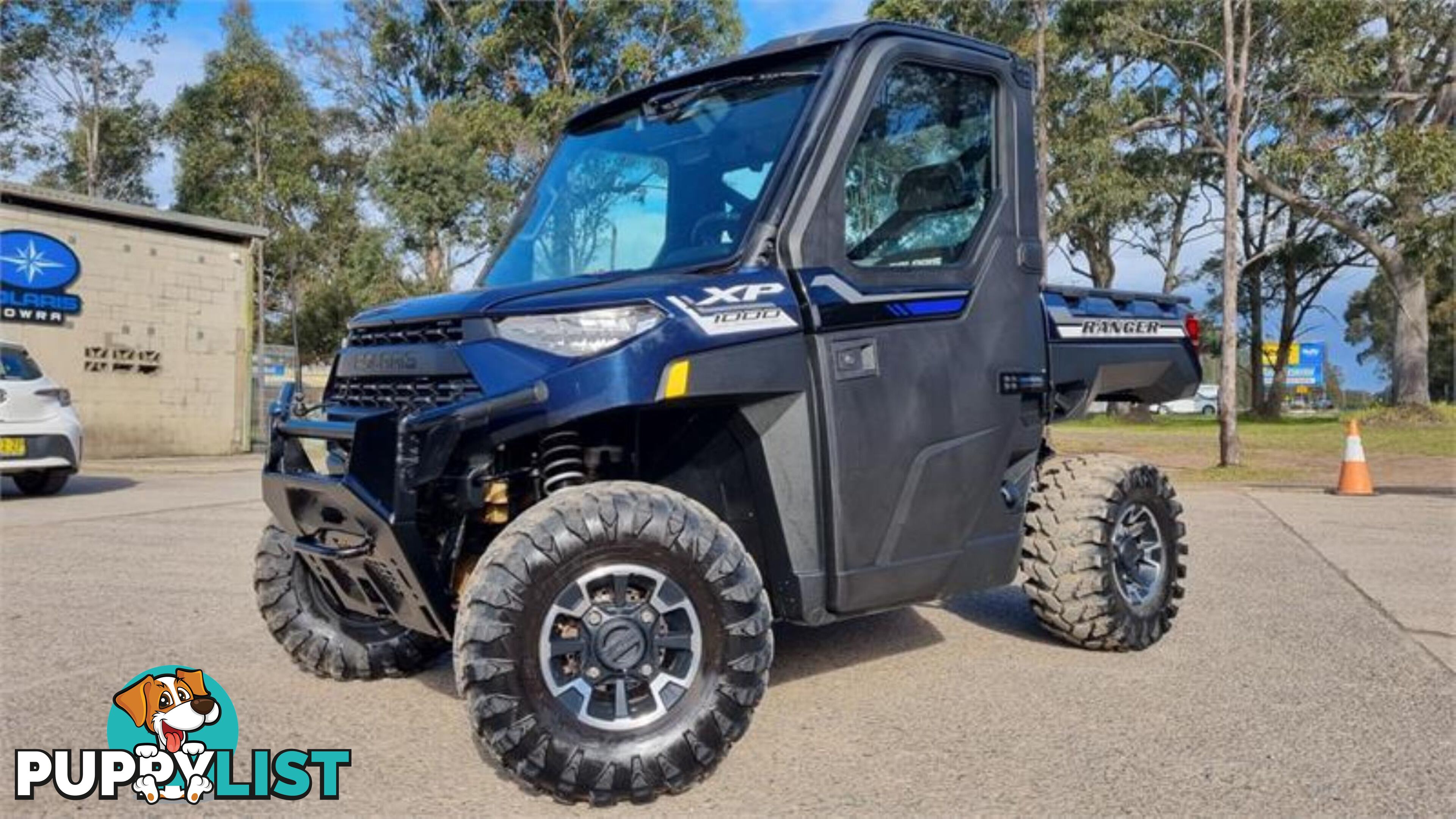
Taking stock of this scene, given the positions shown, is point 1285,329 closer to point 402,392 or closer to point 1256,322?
point 1256,322

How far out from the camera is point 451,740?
11.6 feet

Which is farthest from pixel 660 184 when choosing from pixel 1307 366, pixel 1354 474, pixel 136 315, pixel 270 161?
pixel 1307 366

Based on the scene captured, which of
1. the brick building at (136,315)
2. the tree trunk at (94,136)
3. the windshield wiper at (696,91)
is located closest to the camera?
the windshield wiper at (696,91)

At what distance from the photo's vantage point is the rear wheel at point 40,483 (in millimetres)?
12000

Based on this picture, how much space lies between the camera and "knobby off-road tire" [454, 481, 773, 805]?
→ 2912mm

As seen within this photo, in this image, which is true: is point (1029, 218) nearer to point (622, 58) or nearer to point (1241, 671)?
point (1241, 671)

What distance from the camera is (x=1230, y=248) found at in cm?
1780

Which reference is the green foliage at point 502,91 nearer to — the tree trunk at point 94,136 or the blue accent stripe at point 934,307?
the tree trunk at point 94,136

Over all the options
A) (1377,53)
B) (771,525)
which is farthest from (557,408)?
(1377,53)

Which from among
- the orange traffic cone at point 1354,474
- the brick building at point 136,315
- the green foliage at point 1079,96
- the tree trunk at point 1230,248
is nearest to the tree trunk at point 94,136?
the brick building at point 136,315

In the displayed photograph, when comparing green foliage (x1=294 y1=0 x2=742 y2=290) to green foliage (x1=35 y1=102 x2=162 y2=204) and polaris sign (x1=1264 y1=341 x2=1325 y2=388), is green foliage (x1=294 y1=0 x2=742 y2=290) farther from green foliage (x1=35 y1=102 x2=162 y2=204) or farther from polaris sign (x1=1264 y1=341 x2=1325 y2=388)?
polaris sign (x1=1264 y1=341 x2=1325 y2=388)

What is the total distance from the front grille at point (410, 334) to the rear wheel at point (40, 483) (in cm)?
1014

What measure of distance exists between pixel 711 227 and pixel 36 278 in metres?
19.5

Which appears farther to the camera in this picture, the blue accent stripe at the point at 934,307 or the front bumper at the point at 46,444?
the front bumper at the point at 46,444
